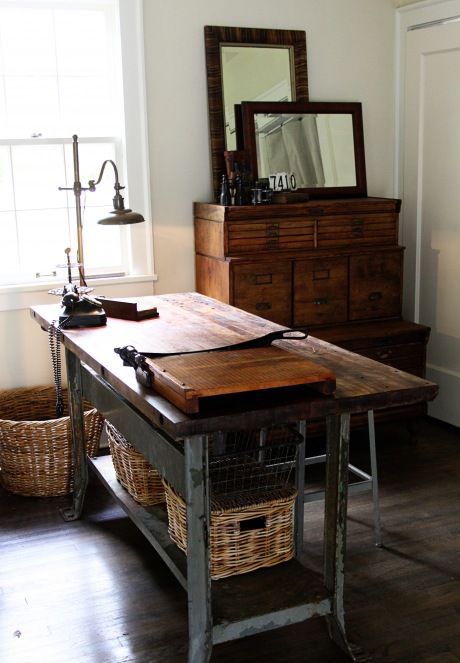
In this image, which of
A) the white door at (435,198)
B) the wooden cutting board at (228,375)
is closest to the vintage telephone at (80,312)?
the wooden cutting board at (228,375)

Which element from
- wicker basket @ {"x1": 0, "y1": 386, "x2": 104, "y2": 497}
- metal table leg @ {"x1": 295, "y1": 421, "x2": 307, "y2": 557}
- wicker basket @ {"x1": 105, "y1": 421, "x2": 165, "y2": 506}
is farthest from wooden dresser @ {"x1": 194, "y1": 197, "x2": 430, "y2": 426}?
metal table leg @ {"x1": 295, "y1": 421, "x2": 307, "y2": 557}

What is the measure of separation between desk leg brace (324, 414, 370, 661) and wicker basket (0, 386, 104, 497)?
66.4 inches

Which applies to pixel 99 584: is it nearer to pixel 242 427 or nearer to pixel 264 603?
pixel 264 603

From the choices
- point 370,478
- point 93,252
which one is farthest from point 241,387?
point 93,252

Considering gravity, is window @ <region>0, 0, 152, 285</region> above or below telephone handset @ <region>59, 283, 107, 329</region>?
above

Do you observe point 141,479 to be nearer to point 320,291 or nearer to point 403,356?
point 320,291

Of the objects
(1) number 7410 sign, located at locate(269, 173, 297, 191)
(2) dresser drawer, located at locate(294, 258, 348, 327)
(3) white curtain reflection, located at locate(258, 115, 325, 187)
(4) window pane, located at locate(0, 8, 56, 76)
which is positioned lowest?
(2) dresser drawer, located at locate(294, 258, 348, 327)

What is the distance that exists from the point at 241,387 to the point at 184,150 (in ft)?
8.74

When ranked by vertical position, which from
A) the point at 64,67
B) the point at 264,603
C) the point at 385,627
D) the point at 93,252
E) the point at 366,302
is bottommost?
the point at 385,627

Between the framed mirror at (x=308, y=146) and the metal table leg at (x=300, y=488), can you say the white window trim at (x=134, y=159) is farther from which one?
the metal table leg at (x=300, y=488)

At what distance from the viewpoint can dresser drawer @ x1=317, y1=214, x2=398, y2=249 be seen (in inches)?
182

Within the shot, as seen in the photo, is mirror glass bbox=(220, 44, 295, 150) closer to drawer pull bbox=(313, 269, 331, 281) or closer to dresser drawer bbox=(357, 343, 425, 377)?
drawer pull bbox=(313, 269, 331, 281)

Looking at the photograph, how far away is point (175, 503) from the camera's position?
286 cm

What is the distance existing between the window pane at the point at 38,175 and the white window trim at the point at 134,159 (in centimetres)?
38
